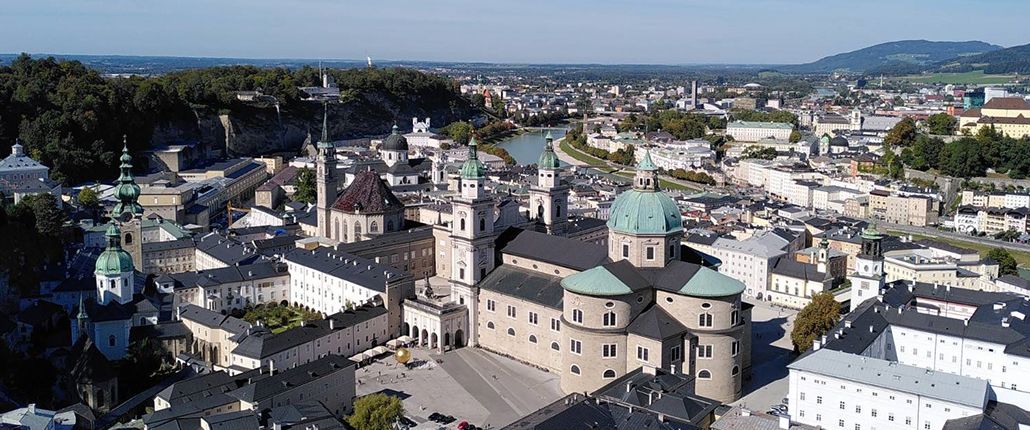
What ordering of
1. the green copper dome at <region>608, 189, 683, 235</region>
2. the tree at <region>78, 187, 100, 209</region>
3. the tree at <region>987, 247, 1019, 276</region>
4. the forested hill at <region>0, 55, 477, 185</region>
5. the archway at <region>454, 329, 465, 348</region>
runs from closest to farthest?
the green copper dome at <region>608, 189, 683, 235</region>, the archway at <region>454, 329, 465, 348</region>, the tree at <region>987, 247, 1019, 276</region>, the tree at <region>78, 187, 100, 209</region>, the forested hill at <region>0, 55, 477, 185</region>

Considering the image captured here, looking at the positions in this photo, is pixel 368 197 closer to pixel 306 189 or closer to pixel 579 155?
pixel 306 189

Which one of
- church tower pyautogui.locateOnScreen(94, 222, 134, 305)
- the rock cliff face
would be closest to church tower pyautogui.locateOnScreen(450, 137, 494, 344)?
church tower pyautogui.locateOnScreen(94, 222, 134, 305)

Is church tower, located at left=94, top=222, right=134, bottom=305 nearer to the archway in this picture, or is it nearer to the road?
the archway

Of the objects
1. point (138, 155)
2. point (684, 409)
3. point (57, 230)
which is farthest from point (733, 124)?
point (684, 409)

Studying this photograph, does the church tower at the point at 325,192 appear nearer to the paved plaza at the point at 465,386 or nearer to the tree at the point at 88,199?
the paved plaza at the point at 465,386

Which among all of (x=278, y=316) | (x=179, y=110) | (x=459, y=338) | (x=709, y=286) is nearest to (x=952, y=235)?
(x=709, y=286)
